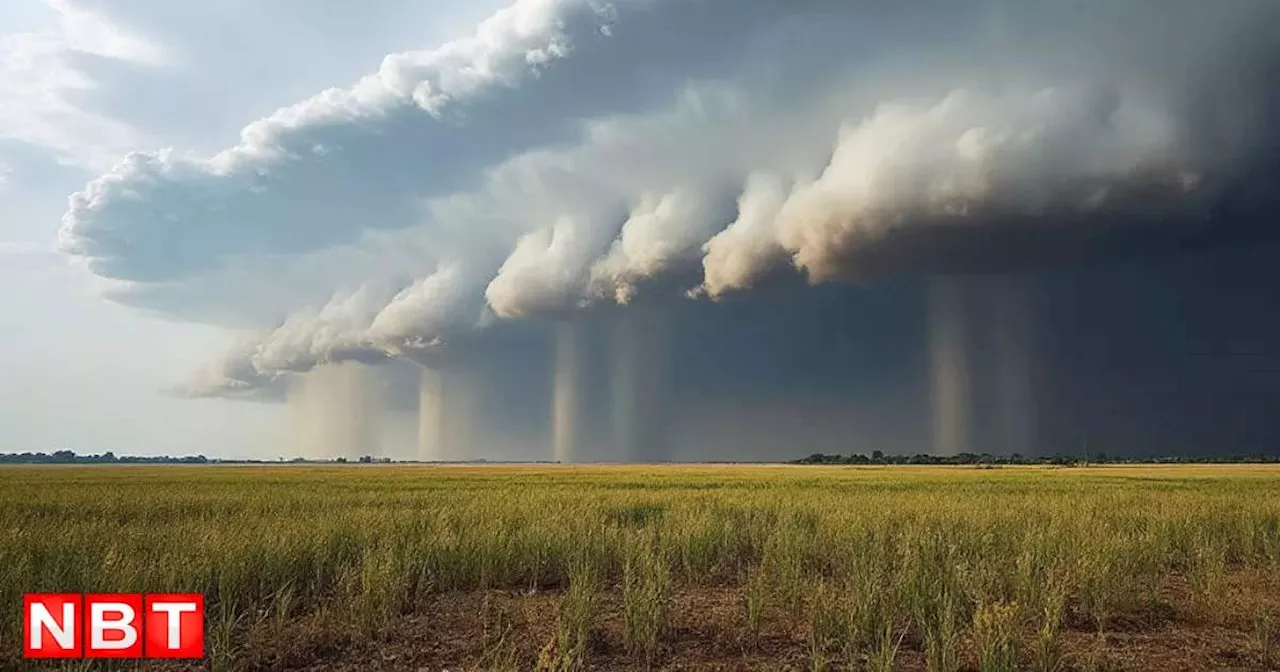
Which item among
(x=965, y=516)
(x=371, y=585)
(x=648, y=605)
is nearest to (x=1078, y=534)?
(x=965, y=516)

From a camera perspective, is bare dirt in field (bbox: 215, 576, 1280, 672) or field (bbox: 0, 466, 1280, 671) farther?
field (bbox: 0, 466, 1280, 671)

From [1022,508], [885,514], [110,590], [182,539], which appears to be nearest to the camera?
[110,590]

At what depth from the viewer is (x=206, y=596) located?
1005cm

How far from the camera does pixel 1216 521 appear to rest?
61.6ft

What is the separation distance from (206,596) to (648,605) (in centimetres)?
564

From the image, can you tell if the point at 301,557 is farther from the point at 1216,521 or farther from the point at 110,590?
the point at 1216,521

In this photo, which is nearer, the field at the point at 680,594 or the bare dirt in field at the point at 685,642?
the bare dirt in field at the point at 685,642

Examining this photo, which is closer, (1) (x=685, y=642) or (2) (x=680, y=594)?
(1) (x=685, y=642)

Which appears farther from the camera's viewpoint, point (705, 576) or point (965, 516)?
point (965, 516)

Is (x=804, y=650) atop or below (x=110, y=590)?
below

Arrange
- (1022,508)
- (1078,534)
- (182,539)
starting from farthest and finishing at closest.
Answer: (1022,508)
(1078,534)
(182,539)

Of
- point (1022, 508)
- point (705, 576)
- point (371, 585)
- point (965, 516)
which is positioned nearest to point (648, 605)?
point (371, 585)

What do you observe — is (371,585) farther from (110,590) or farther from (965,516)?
(965,516)

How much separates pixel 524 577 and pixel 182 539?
566 cm
